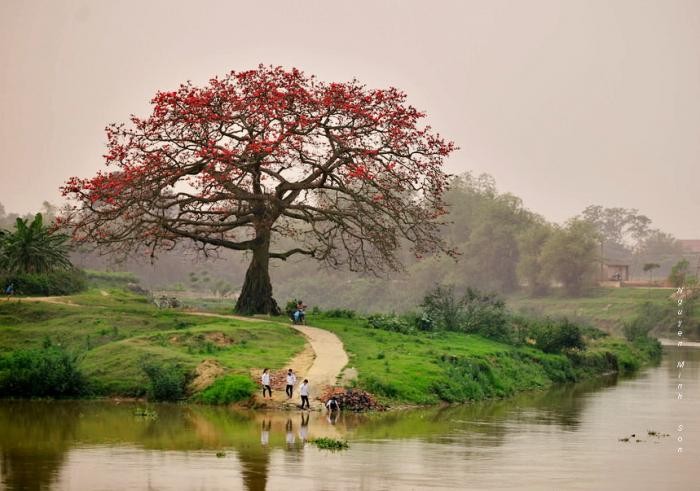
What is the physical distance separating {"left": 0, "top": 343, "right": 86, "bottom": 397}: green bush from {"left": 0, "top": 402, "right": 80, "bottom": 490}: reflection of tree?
1034 mm

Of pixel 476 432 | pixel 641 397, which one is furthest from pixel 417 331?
pixel 476 432

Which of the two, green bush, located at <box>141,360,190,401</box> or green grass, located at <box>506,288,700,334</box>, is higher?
green grass, located at <box>506,288,700,334</box>

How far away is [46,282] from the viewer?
176 ft

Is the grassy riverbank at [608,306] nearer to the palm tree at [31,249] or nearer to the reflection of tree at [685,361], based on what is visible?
the reflection of tree at [685,361]

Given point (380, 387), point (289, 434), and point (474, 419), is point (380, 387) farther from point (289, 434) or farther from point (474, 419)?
point (289, 434)

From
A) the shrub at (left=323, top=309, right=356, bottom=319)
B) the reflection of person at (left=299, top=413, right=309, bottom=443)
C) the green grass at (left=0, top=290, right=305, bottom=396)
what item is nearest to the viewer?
the reflection of person at (left=299, top=413, right=309, bottom=443)

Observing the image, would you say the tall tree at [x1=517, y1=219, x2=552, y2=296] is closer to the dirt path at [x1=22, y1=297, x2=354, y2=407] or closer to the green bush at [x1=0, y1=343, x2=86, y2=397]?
the dirt path at [x1=22, y1=297, x2=354, y2=407]

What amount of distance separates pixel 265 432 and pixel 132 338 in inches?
493

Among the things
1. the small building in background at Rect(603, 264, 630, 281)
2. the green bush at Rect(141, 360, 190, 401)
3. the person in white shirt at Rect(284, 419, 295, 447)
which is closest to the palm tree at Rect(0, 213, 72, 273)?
the green bush at Rect(141, 360, 190, 401)

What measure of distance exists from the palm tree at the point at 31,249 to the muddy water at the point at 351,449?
57.8ft

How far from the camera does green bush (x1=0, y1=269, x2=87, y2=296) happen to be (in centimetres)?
5238

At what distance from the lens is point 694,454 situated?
30812mm

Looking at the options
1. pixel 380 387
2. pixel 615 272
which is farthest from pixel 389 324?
pixel 615 272

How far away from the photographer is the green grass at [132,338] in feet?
130
